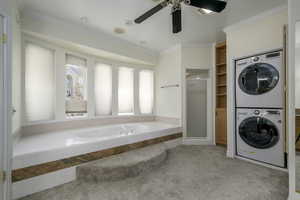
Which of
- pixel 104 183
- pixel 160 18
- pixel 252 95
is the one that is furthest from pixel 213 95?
pixel 104 183

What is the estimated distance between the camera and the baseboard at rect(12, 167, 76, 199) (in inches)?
60.7

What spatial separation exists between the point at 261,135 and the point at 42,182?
3.25m

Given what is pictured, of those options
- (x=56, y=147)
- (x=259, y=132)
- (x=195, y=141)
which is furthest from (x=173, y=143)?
(x=56, y=147)

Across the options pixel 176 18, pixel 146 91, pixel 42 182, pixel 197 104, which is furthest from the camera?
pixel 146 91

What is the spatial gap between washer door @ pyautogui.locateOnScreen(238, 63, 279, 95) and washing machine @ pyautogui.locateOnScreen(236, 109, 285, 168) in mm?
360

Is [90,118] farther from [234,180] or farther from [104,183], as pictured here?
[234,180]

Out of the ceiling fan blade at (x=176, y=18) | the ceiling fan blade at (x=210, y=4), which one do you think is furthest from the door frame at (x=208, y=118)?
the ceiling fan blade at (x=210, y=4)

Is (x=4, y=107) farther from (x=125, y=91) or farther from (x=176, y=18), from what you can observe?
(x=125, y=91)

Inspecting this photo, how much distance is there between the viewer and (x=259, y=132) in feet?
7.71

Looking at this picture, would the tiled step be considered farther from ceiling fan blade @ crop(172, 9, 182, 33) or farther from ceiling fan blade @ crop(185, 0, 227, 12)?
ceiling fan blade @ crop(185, 0, 227, 12)

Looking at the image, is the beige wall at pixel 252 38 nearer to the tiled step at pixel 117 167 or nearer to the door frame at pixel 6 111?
the tiled step at pixel 117 167

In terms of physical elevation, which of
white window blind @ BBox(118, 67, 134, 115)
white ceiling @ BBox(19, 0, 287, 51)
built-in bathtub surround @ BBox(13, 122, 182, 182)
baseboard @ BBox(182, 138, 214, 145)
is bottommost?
baseboard @ BBox(182, 138, 214, 145)

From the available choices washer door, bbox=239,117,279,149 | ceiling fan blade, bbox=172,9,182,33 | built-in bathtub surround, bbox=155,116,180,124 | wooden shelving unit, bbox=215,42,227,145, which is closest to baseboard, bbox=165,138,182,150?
built-in bathtub surround, bbox=155,116,180,124

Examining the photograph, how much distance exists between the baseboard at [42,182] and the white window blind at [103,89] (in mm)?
1796
